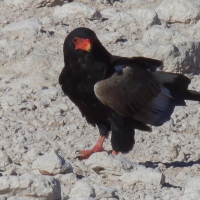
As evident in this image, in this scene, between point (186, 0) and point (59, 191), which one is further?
point (186, 0)

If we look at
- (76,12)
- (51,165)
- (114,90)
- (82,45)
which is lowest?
(51,165)

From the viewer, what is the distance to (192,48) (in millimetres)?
12188

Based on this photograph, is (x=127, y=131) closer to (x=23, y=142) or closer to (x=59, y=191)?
(x=23, y=142)

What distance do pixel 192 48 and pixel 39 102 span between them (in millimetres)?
2638

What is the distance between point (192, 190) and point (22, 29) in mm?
4868

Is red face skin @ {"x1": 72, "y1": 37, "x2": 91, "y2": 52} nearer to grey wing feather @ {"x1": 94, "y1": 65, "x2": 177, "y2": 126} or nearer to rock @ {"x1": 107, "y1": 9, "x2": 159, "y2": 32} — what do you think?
grey wing feather @ {"x1": 94, "y1": 65, "x2": 177, "y2": 126}

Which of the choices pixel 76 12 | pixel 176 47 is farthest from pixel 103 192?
pixel 76 12

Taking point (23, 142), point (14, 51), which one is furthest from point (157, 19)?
point (23, 142)

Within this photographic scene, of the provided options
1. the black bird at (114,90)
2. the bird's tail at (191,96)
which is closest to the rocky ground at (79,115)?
the black bird at (114,90)

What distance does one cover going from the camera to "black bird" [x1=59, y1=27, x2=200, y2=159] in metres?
9.64

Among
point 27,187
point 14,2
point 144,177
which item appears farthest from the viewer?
point 14,2

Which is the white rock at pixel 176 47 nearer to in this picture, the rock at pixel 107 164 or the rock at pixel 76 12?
the rock at pixel 76 12

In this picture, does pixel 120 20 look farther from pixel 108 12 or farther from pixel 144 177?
pixel 144 177

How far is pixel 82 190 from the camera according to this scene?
7797mm
